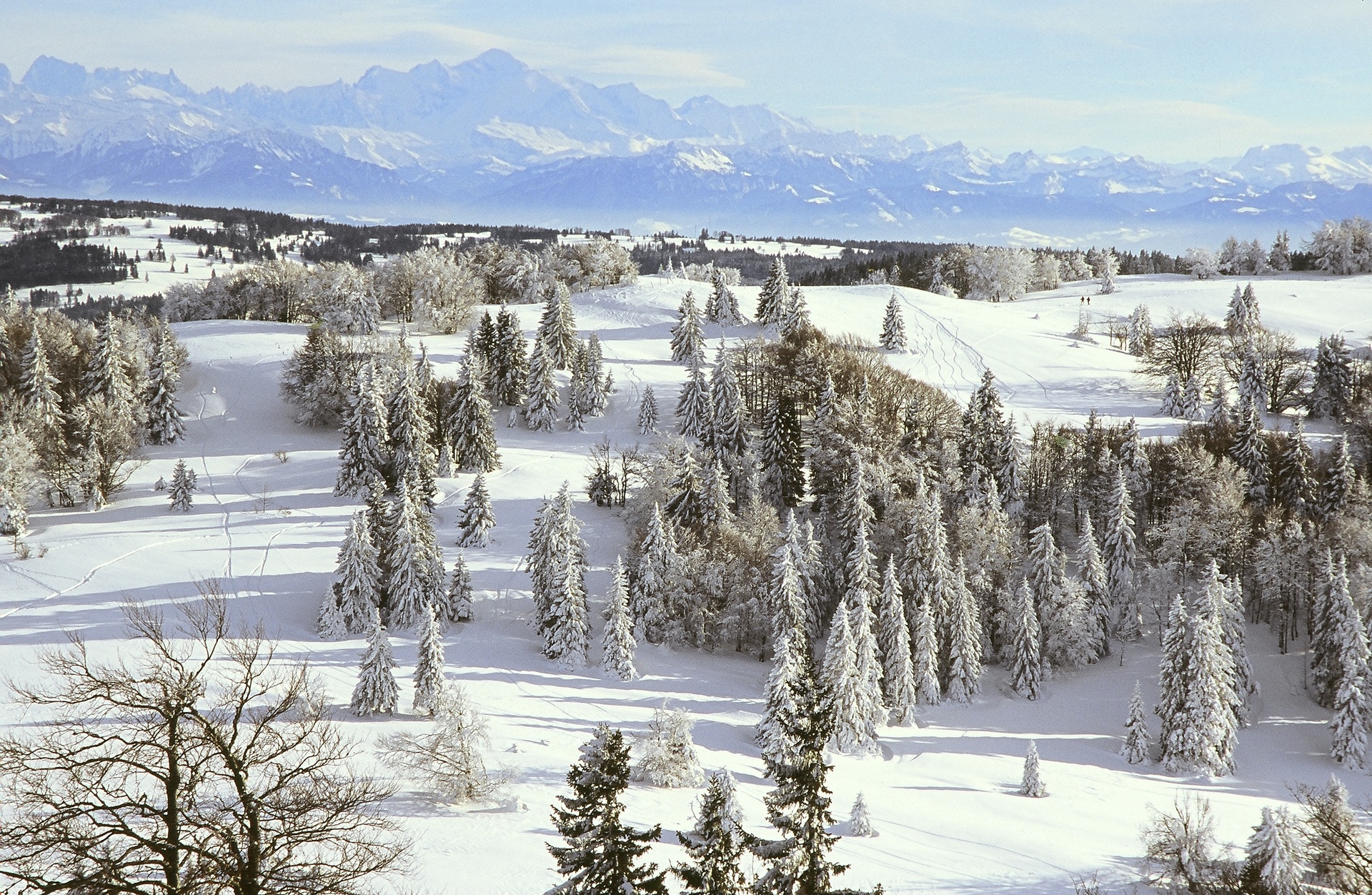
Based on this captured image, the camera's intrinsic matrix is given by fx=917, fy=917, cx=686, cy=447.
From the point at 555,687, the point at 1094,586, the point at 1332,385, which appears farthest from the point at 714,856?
the point at 1332,385

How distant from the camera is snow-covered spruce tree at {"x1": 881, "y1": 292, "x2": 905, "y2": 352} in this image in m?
104

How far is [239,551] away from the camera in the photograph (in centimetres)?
5941

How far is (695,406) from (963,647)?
3366 centimetres

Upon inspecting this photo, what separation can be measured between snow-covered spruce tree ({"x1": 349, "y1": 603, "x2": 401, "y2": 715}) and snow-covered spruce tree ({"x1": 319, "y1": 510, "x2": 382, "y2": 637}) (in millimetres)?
10731

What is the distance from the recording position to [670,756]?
3944 centimetres

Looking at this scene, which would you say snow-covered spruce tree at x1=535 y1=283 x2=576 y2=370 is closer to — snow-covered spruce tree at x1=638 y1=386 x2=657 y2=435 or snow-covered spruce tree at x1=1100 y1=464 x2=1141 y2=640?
snow-covered spruce tree at x1=638 y1=386 x2=657 y2=435

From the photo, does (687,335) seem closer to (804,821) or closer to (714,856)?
(804,821)

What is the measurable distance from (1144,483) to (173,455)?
7822 centimetres

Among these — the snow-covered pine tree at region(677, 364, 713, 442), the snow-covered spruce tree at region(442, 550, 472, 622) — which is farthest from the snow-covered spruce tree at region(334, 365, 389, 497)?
the snow-covered pine tree at region(677, 364, 713, 442)

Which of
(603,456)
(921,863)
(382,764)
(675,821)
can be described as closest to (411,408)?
(603,456)

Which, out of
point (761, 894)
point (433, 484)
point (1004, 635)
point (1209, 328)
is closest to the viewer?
point (761, 894)

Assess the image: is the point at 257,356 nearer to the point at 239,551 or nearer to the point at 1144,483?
Result: the point at 239,551

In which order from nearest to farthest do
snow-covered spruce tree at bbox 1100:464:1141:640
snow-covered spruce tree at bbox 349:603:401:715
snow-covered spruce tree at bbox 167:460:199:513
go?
1. snow-covered spruce tree at bbox 349:603:401:715
2. snow-covered spruce tree at bbox 1100:464:1141:640
3. snow-covered spruce tree at bbox 167:460:199:513

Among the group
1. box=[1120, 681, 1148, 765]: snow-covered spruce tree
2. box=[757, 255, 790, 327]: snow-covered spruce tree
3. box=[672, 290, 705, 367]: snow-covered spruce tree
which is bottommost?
box=[1120, 681, 1148, 765]: snow-covered spruce tree
